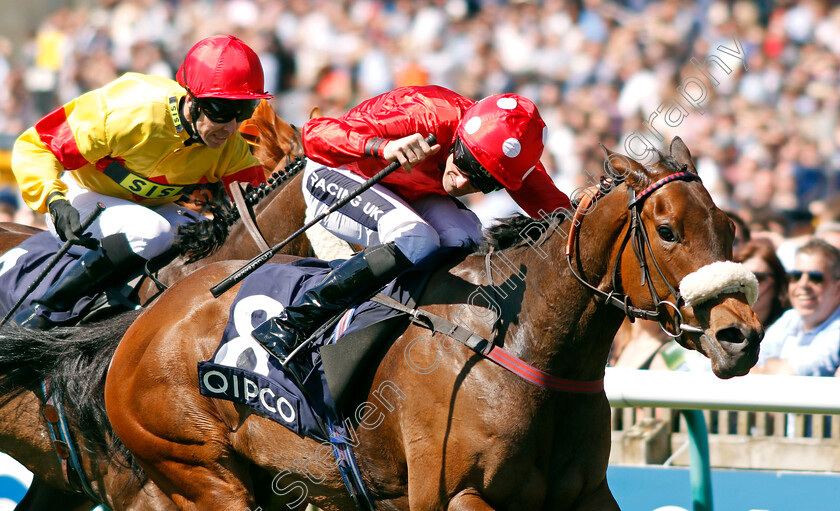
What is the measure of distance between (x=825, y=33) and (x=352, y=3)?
5.91m

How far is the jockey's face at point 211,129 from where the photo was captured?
4.07 metres

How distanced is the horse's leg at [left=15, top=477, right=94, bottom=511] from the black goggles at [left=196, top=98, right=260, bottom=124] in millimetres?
1744

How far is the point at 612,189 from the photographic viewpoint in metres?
3.05

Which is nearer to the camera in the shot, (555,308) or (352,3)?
(555,308)

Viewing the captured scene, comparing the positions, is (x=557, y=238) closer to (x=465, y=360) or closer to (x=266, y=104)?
(x=465, y=360)

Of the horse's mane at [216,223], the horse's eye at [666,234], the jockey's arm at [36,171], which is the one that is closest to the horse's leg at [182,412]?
the horse's mane at [216,223]

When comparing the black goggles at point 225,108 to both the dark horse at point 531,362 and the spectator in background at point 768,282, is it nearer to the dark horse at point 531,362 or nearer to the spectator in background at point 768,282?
the dark horse at point 531,362

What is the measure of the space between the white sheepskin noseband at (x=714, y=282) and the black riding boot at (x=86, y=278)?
2321mm

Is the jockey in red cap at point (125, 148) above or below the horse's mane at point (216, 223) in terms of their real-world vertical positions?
above

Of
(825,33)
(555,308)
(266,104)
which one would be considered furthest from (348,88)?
(555,308)

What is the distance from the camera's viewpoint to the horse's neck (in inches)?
119

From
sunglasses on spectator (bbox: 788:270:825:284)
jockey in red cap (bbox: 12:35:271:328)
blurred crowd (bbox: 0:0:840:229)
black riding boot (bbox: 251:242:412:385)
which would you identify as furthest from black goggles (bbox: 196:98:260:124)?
blurred crowd (bbox: 0:0:840:229)

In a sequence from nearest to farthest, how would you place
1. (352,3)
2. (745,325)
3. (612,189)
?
(745,325), (612,189), (352,3)

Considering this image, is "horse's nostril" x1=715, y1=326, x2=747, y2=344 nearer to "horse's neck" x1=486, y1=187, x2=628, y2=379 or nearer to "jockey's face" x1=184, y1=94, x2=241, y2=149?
"horse's neck" x1=486, y1=187, x2=628, y2=379
